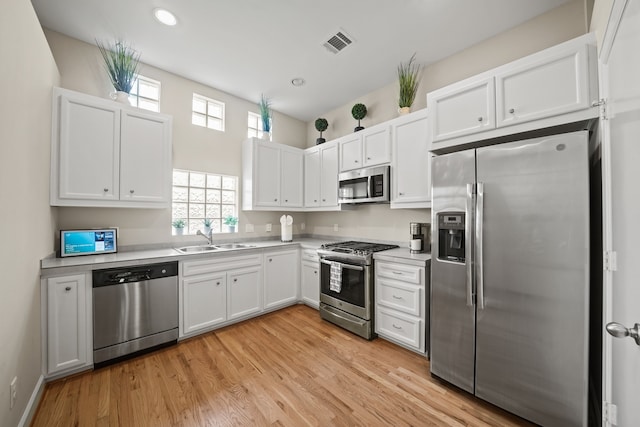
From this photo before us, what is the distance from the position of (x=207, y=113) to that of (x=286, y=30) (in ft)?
5.76

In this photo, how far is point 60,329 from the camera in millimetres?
2012

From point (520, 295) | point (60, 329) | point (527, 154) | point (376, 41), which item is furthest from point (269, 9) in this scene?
point (60, 329)

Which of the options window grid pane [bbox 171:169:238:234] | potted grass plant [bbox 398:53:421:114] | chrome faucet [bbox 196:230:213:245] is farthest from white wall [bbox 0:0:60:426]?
potted grass plant [bbox 398:53:421:114]

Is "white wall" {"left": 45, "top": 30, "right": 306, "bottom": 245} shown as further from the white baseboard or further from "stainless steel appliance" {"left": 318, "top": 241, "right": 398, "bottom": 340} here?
Answer: "stainless steel appliance" {"left": 318, "top": 241, "right": 398, "bottom": 340}

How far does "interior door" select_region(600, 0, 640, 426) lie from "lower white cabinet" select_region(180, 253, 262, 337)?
3059mm

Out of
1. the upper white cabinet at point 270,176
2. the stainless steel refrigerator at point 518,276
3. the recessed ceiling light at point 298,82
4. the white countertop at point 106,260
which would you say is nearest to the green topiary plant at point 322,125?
the upper white cabinet at point 270,176

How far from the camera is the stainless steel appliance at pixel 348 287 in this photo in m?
2.73

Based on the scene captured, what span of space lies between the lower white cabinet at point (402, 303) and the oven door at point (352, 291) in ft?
0.37

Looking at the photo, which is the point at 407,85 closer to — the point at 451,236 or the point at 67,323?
the point at 451,236

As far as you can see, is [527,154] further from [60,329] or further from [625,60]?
[60,329]

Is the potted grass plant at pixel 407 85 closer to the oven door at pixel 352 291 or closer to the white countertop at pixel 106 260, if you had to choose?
the oven door at pixel 352 291

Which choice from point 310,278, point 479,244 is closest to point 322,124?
point 310,278

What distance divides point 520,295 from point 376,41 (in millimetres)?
2664

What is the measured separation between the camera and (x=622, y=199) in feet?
3.61
